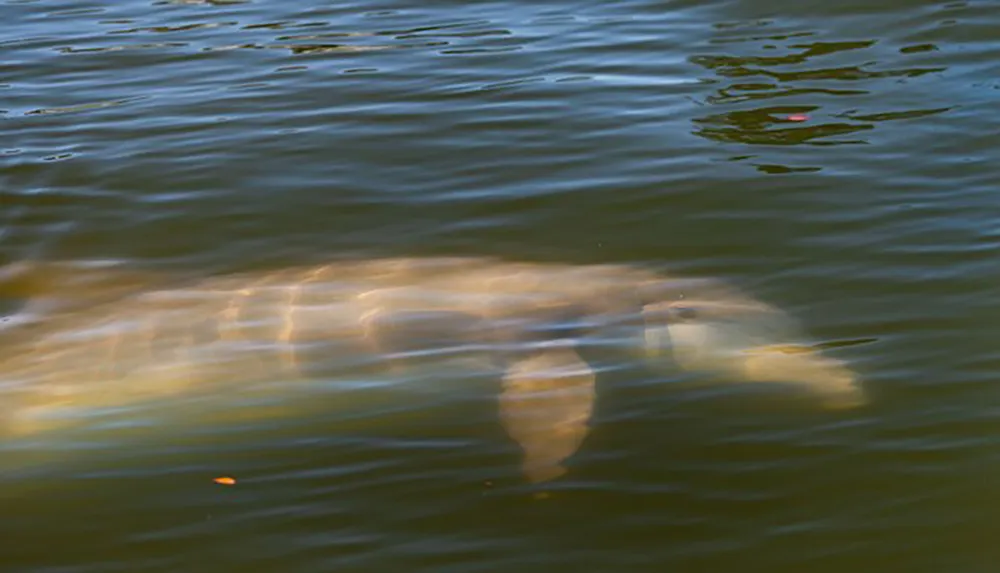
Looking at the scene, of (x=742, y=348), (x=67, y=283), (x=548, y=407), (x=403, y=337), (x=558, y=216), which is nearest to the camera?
(x=548, y=407)

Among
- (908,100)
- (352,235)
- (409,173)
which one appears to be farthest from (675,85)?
(352,235)

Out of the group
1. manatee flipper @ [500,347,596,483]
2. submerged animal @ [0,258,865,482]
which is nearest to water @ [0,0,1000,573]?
manatee flipper @ [500,347,596,483]

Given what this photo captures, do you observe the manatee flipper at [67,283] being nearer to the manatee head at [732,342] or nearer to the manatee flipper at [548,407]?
the manatee flipper at [548,407]

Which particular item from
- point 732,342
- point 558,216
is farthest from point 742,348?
point 558,216

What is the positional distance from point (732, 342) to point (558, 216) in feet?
6.77

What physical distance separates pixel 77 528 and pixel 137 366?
5.06ft

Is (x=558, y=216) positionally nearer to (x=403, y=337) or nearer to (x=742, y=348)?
(x=403, y=337)

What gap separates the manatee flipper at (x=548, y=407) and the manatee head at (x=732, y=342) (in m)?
0.47

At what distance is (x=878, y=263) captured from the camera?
8328mm

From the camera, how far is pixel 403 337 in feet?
25.6

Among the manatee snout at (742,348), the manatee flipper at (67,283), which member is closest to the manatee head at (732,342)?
the manatee snout at (742,348)

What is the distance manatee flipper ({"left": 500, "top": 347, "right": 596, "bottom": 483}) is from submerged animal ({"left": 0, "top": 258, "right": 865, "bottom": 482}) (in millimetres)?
10

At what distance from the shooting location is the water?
6031mm

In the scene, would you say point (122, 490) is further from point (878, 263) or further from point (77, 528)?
point (878, 263)
